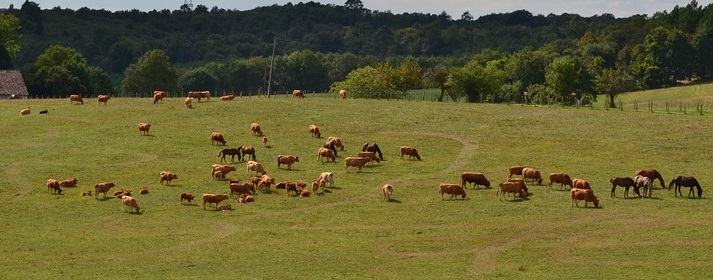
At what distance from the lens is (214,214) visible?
55.7 m

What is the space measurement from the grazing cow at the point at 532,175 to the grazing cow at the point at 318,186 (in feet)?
35.3

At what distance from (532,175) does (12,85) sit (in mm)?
68849

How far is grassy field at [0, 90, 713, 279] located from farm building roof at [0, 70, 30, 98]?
22.1 m

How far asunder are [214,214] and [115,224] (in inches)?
186

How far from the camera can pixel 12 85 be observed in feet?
380

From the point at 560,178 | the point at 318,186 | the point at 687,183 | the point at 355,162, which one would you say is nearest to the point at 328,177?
the point at 318,186

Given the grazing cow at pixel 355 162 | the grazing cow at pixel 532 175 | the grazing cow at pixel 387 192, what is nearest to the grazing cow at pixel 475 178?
the grazing cow at pixel 532 175

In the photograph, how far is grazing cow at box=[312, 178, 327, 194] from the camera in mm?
60625

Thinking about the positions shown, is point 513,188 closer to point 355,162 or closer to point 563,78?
point 355,162

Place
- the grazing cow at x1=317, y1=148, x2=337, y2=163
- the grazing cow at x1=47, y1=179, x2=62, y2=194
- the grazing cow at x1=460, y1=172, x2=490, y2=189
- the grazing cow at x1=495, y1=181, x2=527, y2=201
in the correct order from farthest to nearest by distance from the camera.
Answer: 1. the grazing cow at x1=317, y1=148, x2=337, y2=163
2. the grazing cow at x1=47, y1=179, x2=62, y2=194
3. the grazing cow at x1=460, y1=172, x2=490, y2=189
4. the grazing cow at x1=495, y1=181, x2=527, y2=201

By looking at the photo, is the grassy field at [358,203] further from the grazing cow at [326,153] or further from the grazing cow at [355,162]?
the grazing cow at [326,153]

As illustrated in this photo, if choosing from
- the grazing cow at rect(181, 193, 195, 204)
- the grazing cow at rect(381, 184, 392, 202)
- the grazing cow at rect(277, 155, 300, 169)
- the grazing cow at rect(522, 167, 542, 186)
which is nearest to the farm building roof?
the grazing cow at rect(277, 155, 300, 169)

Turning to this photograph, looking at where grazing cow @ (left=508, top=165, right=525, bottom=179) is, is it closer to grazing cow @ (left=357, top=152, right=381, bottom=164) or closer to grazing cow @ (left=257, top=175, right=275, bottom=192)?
grazing cow @ (left=357, top=152, right=381, bottom=164)

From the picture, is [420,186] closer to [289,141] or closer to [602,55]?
A: [289,141]
